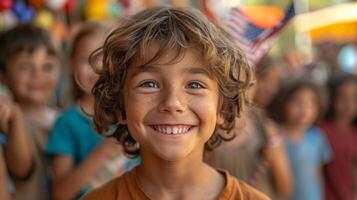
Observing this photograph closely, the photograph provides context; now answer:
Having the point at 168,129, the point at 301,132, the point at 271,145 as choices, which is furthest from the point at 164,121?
the point at 301,132

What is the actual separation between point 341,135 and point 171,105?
13.4 ft

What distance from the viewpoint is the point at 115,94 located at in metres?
2.53

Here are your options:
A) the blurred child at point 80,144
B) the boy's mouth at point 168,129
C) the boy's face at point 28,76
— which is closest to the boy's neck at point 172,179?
the boy's mouth at point 168,129

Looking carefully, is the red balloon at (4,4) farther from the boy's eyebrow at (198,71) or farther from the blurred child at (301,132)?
the boy's eyebrow at (198,71)

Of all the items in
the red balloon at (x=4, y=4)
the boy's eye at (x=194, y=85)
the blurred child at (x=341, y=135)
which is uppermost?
the boy's eye at (x=194, y=85)

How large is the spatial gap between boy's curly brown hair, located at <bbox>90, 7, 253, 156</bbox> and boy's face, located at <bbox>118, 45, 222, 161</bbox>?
0.14ft

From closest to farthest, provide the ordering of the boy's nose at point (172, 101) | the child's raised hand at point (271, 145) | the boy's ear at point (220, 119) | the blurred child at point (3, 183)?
the boy's nose at point (172, 101) < the boy's ear at point (220, 119) < the blurred child at point (3, 183) < the child's raised hand at point (271, 145)

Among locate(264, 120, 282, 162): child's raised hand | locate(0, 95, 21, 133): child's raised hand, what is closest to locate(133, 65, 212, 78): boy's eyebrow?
locate(0, 95, 21, 133): child's raised hand

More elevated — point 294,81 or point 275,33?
point 275,33

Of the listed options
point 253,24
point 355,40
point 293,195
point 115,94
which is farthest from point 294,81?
point 355,40

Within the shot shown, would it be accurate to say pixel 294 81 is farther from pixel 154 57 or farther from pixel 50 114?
pixel 154 57

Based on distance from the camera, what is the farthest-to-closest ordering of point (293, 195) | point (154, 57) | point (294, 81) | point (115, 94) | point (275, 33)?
1. point (294, 81)
2. point (293, 195)
3. point (275, 33)
4. point (115, 94)
5. point (154, 57)

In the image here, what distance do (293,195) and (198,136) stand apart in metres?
2.88

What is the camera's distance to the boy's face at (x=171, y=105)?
2.29 m
